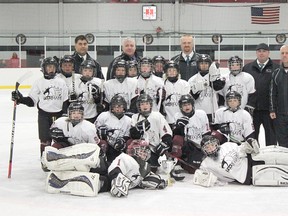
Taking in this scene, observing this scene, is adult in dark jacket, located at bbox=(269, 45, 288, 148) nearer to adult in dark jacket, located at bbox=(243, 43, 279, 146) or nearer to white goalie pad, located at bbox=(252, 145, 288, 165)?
adult in dark jacket, located at bbox=(243, 43, 279, 146)

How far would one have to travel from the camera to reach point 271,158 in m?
3.94

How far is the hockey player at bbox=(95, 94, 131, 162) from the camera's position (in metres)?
4.16

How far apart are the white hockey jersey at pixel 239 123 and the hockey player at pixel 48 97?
1515 mm

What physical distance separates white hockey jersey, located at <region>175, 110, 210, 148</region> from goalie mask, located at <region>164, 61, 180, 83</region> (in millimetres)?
388

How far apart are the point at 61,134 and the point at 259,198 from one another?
1682mm

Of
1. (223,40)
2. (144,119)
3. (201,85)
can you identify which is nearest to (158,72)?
(201,85)

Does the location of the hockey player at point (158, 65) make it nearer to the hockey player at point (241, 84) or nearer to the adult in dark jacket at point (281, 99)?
the hockey player at point (241, 84)

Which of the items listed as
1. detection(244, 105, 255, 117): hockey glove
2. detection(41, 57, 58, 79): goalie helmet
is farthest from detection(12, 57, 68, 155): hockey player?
detection(244, 105, 255, 117): hockey glove

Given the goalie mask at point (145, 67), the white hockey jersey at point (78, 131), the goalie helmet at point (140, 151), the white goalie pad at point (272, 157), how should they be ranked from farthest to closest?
the goalie mask at point (145, 67), the white hockey jersey at point (78, 131), the white goalie pad at point (272, 157), the goalie helmet at point (140, 151)

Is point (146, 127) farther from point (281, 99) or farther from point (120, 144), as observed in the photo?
point (281, 99)

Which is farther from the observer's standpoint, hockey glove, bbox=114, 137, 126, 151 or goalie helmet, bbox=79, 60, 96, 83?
goalie helmet, bbox=79, 60, 96, 83

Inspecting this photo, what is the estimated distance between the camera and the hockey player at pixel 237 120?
433cm

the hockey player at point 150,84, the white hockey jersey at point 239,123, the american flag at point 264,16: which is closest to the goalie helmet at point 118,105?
the hockey player at point 150,84

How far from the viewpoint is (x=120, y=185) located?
138 inches
